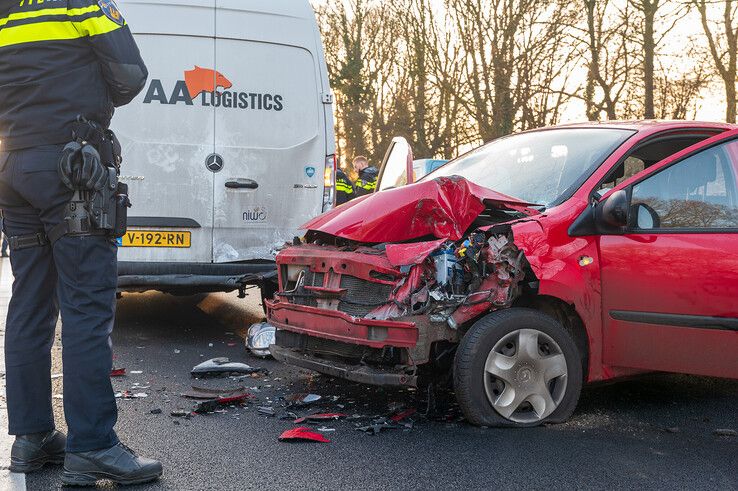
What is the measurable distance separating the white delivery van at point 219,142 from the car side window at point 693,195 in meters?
3.17

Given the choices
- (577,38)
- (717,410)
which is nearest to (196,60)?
(717,410)

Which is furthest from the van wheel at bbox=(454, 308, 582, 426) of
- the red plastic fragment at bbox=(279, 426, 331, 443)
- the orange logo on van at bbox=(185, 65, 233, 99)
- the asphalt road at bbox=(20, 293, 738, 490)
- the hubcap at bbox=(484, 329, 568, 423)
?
the orange logo on van at bbox=(185, 65, 233, 99)

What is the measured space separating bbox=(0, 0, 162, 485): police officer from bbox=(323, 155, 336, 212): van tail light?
384 centimetres

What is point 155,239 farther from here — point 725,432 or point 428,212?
point 725,432

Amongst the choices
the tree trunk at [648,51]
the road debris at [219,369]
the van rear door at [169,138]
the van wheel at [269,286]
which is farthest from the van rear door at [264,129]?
the tree trunk at [648,51]

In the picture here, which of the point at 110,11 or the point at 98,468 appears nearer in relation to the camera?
the point at 98,468

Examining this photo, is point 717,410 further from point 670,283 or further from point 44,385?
point 44,385

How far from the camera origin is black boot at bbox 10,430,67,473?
377cm

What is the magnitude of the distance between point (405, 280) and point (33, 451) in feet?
6.20

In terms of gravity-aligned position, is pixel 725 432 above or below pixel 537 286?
below

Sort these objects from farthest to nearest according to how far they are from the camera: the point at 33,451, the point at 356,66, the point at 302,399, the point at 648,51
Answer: the point at 356,66, the point at 648,51, the point at 302,399, the point at 33,451

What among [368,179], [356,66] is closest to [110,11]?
[368,179]

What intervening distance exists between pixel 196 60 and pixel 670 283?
4.07 meters

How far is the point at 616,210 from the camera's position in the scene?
473 cm
